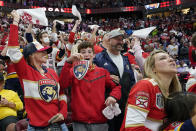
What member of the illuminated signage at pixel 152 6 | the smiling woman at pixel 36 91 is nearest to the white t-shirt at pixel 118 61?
the smiling woman at pixel 36 91

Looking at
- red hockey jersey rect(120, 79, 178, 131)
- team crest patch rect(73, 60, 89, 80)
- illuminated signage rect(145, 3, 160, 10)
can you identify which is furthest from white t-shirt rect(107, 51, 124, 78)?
illuminated signage rect(145, 3, 160, 10)

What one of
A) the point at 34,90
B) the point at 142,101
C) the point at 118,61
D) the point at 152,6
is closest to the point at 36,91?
the point at 34,90

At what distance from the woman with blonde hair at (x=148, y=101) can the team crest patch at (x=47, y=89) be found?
3.16ft

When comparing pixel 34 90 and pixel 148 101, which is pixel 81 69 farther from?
pixel 148 101

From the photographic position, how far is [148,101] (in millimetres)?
1759

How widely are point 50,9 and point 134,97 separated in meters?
31.6

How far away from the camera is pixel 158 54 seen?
2076mm

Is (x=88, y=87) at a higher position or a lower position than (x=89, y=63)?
lower

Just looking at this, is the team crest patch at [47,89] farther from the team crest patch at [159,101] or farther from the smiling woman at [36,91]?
the team crest patch at [159,101]

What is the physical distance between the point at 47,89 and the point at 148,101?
116 centimetres

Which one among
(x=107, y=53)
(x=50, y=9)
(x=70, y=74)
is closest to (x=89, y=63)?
(x=70, y=74)

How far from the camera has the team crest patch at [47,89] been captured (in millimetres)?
2387

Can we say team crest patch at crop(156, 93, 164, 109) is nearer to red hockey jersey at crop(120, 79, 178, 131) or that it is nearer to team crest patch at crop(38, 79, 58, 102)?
red hockey jersey at crop(120, 79, 178, 131)

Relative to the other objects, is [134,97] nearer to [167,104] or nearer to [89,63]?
[167,104]
